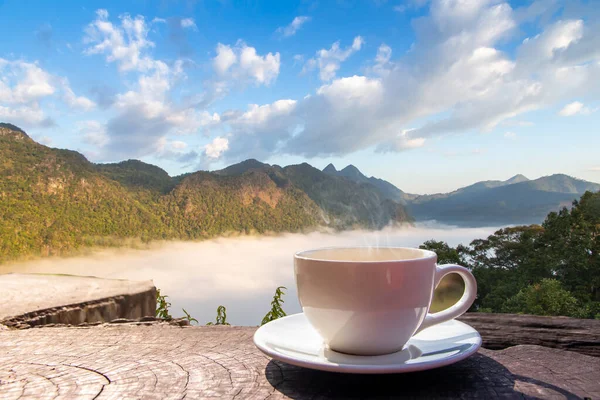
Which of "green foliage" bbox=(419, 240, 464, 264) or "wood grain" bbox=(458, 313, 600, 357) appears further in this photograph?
"green foliage" bbox=(419, 240, 464, 264)

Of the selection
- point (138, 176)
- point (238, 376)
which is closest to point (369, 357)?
point (238, 376)

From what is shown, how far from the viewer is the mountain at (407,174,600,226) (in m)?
27.8

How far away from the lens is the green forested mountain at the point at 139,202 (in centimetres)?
3603

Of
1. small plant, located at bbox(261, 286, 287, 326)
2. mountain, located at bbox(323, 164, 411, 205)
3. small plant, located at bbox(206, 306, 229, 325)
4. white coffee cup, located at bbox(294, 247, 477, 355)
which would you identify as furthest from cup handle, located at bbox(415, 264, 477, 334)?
mountain, located at bbox(323, 164, 411, 205)

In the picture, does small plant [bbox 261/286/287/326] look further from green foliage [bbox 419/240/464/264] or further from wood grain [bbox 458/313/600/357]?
green foliage [bbox 419/240/464/264]

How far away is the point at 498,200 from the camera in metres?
33.4

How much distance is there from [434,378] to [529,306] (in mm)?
11784

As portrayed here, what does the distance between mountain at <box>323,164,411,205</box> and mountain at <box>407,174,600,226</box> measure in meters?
2.46

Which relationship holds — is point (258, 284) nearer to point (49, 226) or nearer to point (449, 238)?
point (49, 226)

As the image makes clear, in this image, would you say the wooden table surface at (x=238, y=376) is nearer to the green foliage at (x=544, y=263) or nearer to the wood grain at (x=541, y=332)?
the wood grain at (x=541, y=332)

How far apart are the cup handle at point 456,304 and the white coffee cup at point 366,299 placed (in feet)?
0.13

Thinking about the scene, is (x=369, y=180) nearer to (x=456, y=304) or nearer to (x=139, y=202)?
(x=139, y=202)

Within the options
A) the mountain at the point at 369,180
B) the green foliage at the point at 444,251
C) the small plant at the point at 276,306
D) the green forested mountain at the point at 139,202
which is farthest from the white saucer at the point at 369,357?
the mountain at the point at 369,180

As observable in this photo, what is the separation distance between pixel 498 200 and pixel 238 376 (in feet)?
119
